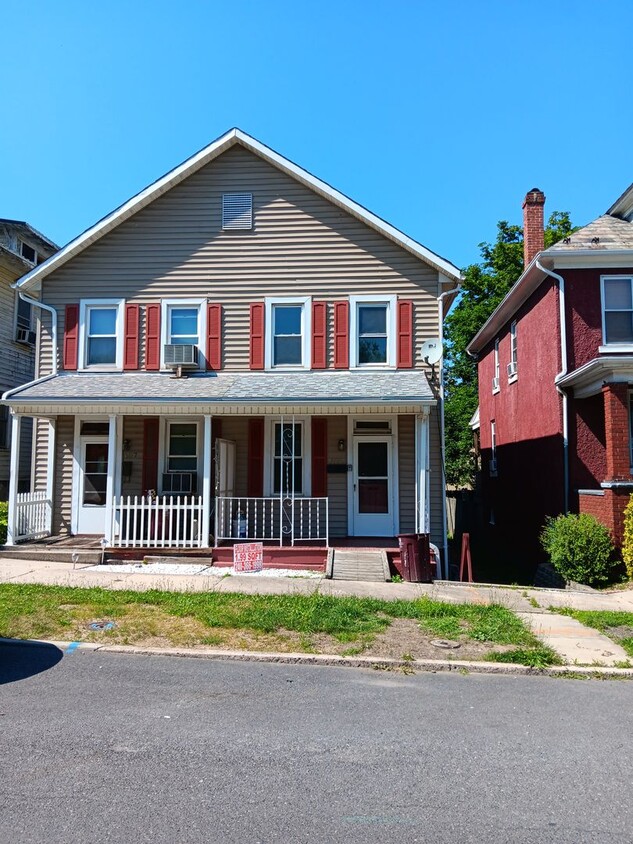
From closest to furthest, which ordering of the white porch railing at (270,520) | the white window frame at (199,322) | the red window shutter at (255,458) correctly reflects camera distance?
the white porch railing at (270,520), the red window shutter at (255,458), the white window frame at (199,322)

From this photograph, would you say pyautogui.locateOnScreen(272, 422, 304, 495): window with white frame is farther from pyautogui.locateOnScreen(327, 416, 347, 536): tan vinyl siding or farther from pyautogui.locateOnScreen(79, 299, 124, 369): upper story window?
pyautogui.locateOnScreen(79, 299, 124, 369): upper story window

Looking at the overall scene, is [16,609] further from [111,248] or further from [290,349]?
[111,248]

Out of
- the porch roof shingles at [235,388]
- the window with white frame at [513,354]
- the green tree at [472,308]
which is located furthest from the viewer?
the green tree at [472,308]

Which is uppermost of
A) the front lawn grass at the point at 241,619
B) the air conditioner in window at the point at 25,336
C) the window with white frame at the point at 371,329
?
the air conditioner in window at the point at 25,336

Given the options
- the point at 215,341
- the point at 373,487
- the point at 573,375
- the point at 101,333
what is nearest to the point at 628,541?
the point at 573,375

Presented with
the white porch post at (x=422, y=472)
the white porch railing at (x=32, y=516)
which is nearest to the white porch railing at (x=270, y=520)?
the white porch post at (x=422, y=472)

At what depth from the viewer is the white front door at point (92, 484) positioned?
13250mm

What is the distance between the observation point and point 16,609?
301 inches

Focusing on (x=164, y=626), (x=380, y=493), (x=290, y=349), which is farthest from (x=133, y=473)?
(x=164, y=626)

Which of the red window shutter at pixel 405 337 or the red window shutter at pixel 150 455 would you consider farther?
the red window shutter at pixel 150 455

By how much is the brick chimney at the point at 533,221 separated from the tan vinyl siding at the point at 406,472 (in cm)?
704

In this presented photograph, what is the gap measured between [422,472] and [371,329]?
3767 mm

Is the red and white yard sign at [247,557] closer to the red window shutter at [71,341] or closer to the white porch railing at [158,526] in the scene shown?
the white porch railing at [158,526]

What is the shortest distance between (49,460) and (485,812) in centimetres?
1230
